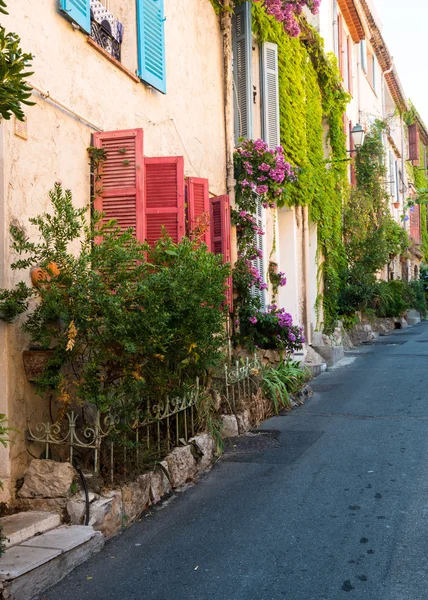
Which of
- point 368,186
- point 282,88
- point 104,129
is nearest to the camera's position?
point 104,129

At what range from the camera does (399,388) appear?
10.1 m

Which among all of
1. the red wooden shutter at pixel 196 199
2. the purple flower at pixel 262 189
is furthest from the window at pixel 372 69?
the red wooden shutter at pixel 196 199

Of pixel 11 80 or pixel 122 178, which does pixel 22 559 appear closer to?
pixel 11 80

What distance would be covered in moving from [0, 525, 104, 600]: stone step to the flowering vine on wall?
600 centimetres

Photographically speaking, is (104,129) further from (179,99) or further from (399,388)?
(399,388)

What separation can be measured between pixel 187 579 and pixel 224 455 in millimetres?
2785

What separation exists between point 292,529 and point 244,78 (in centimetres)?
853

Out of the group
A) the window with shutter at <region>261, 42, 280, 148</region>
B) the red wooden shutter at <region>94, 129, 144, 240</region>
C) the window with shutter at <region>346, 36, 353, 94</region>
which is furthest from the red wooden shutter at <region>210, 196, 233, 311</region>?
the window with shutter at <region>346, 36, 353, 94</region>

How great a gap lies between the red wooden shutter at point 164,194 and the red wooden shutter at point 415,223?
91.8 ft

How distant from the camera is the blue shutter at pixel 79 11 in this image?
570 cm

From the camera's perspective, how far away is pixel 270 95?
12.0m

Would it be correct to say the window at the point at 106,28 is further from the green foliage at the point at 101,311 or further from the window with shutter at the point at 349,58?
the window with shutter at the point at 349,58

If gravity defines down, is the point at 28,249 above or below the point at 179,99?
below

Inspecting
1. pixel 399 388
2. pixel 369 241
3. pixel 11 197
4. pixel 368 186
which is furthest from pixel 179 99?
pixel 368 186
